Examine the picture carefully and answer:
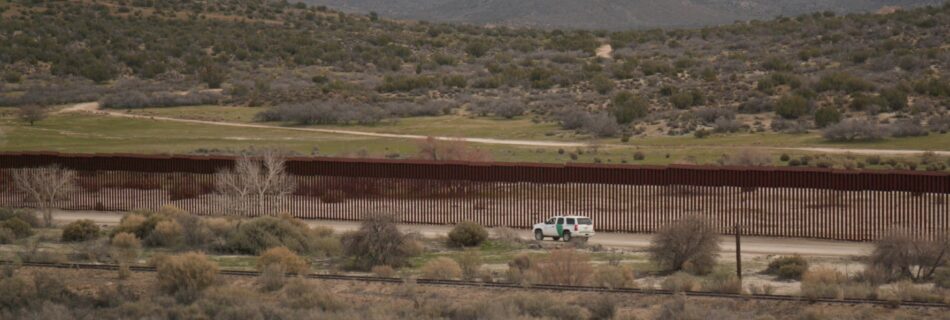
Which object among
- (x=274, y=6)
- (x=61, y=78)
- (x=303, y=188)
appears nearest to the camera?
(x=303, y=188)

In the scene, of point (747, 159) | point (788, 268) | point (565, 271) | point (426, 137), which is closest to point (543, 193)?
point (788, 268)

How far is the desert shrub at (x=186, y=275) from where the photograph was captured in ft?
95.8

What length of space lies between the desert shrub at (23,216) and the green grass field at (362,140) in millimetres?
22922

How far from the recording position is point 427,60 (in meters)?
130

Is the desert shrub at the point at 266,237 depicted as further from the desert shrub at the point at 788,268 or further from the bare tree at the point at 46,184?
the desert shrub at the point at 788,268

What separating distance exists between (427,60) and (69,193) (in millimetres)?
79126

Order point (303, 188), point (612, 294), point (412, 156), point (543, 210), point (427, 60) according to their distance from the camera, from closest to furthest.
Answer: point (612, 294), point (543, 210), point (303, 188), point (412, 156), point (427, 60)

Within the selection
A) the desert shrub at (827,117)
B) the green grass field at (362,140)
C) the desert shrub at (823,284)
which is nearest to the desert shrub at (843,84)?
the desert shrub at (827,117)

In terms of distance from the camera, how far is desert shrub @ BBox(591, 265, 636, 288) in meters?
28.9

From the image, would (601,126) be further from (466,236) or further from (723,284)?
(723,284)

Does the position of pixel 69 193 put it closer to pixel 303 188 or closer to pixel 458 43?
pixel 303 188

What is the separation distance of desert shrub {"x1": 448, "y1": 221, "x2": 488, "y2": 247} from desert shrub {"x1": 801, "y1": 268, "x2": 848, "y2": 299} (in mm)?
11339

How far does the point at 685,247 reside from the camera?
32844 millimetres

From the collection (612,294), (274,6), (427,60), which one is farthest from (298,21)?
(612,294)
